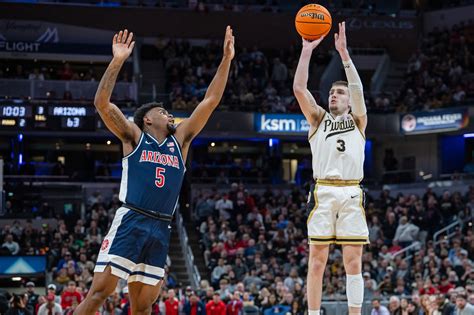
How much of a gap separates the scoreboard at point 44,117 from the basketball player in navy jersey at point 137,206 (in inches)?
827

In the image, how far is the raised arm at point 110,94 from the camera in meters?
9.07

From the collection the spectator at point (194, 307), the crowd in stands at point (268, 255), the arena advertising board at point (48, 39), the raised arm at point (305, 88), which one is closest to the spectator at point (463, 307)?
the crowd in stands at point (268, 255)

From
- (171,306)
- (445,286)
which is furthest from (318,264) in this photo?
(445,286)

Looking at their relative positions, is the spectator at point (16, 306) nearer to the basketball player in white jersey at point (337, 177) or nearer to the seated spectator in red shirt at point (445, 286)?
the basketball player in white jersey at point (337, 177)

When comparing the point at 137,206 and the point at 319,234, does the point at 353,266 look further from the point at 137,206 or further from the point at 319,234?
the point at 137,206

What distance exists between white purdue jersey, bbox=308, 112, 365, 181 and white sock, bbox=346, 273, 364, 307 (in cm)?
118

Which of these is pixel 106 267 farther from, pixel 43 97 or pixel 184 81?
pixel 184 81

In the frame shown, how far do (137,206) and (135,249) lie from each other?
43 centimetres

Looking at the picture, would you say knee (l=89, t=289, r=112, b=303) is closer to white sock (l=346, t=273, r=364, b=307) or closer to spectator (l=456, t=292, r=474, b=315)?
white sock (l=346, t=273, r=364, b=307)

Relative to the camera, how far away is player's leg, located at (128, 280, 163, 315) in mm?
9258

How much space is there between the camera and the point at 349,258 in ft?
35.5

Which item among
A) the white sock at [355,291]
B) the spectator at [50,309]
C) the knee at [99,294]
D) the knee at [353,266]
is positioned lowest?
the spectator at [50,309]

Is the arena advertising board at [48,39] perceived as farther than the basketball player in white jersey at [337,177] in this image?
Yes

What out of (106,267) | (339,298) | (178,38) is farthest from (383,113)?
(106,267)
